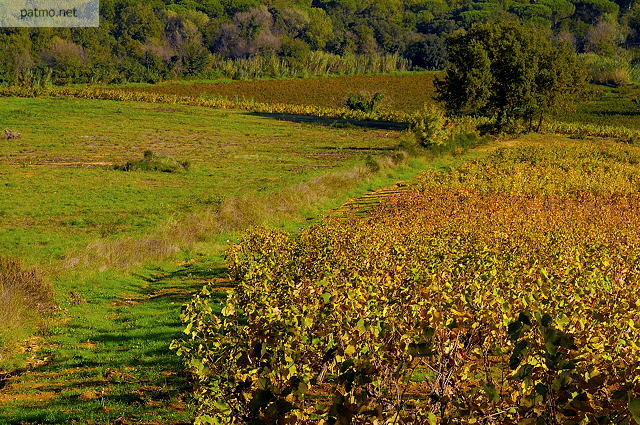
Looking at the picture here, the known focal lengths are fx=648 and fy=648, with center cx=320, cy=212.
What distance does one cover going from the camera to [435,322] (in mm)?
6992

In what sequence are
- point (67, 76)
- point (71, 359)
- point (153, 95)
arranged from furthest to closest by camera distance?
point (67, 76) → point (153, 95) → point (71, 359)

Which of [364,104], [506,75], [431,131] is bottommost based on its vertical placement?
[431,131]

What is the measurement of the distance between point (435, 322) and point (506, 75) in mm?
65909

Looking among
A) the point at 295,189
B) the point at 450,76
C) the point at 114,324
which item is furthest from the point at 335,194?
the point at 450,76

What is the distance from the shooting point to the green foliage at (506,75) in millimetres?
66312

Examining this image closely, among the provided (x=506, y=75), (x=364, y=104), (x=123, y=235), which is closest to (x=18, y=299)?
(x=123, y=235)

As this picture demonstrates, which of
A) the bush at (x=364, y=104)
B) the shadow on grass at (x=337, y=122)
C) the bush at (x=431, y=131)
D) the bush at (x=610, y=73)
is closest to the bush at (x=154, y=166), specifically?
the bush at (x=431, y=131)

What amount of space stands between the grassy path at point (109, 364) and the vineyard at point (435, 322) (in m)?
1.24

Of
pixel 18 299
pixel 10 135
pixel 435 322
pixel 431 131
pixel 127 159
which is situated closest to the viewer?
pixel 435 322

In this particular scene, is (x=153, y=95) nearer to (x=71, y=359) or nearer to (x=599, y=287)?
(x=71, y=359)

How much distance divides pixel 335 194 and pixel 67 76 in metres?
120

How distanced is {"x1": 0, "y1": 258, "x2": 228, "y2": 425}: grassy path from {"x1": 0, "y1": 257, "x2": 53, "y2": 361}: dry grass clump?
0.67 m

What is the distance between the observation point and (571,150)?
5391 cm

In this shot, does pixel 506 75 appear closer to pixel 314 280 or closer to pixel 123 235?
pixel 123 235
